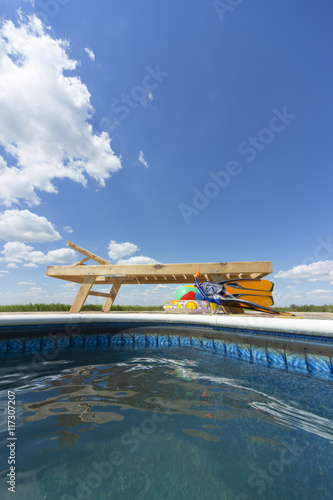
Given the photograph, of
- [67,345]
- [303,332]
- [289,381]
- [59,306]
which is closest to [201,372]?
[289,381]

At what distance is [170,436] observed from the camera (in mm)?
1515

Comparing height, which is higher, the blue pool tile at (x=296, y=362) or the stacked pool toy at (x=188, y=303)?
the stacked pool toy at (x=188, y=303)

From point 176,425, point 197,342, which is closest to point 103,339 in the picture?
point 197,342

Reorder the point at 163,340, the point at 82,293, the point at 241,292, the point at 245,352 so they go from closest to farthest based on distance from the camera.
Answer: the point at 245,352 → the point at 163,340 → the point at 241,292 → the point at 82,293

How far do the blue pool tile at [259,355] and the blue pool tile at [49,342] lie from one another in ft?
13.7

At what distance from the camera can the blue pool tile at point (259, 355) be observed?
3.40 m

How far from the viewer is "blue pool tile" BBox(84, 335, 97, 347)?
4.95 m

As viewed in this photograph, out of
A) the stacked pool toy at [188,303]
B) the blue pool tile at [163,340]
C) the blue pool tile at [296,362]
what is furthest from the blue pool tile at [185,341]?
the blue pool tile at [296,362]

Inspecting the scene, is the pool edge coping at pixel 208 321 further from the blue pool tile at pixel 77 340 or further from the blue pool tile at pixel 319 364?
the blue pool tile at pixel 319 364

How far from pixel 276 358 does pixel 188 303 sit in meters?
2.77

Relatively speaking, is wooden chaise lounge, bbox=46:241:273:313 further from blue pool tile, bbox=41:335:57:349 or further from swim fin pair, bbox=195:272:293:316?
blue pool tile, bbox=41:335:57:349

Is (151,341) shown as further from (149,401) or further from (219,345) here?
(149,401)

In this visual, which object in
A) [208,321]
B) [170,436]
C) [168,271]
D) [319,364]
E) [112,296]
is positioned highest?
[168,271]

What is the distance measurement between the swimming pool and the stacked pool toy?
194 centimetres
